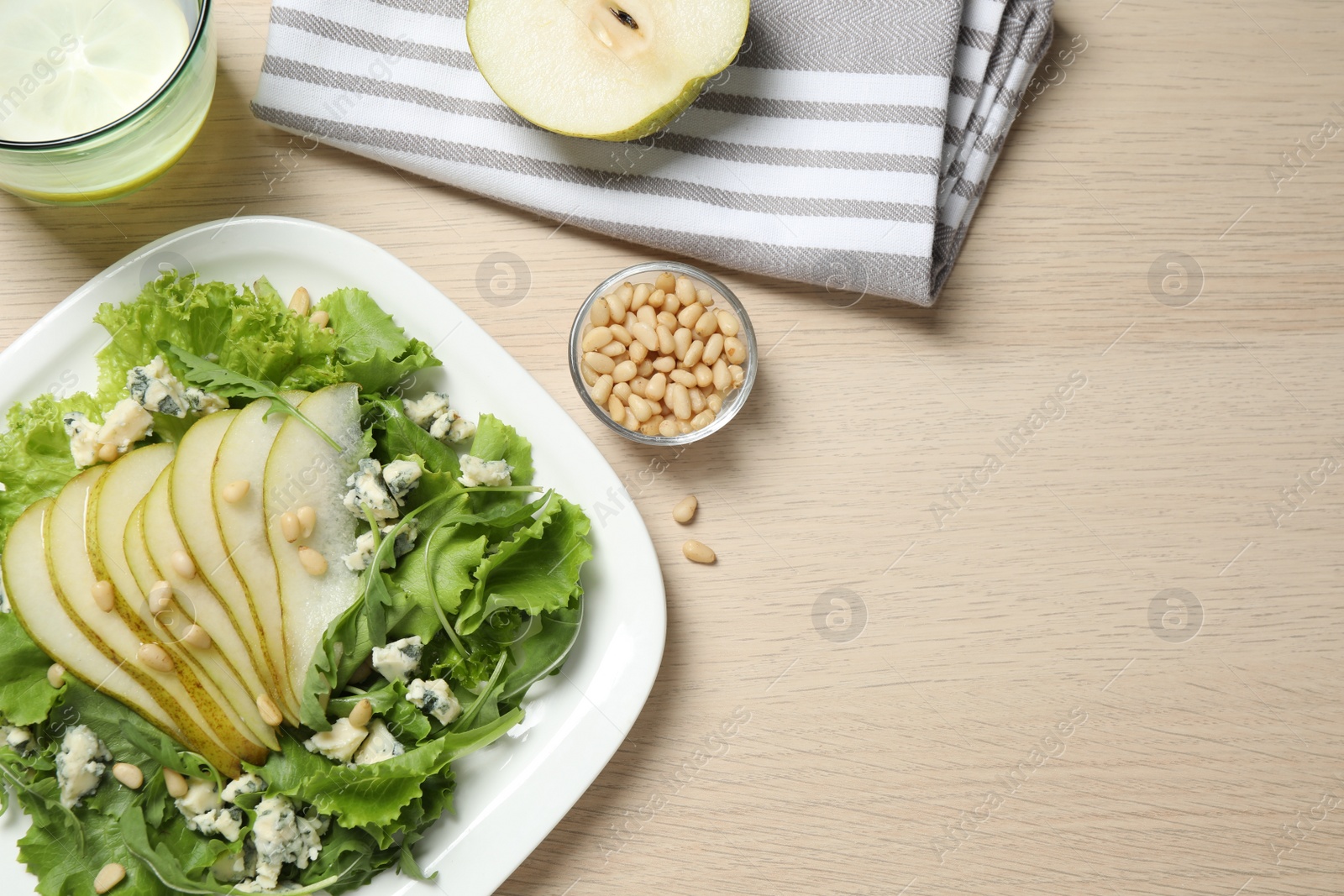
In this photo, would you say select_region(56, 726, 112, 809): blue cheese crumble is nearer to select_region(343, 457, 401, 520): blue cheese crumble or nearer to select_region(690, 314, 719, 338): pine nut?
select_region(343, 457, 401, 520): blue cheese crumble

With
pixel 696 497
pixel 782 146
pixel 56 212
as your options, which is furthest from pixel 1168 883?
pixel 56 212

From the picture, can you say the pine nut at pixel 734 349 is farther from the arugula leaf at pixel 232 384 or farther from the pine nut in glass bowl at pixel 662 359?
the arugula leaf at pixel 232 384

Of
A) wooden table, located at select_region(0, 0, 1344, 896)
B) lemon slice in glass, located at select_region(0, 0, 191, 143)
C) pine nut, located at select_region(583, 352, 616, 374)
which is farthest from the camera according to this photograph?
wooden table, located at select_region(0, 0, 1344, 896)

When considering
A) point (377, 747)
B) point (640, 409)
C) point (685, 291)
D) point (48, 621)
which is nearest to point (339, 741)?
point (377, 747)

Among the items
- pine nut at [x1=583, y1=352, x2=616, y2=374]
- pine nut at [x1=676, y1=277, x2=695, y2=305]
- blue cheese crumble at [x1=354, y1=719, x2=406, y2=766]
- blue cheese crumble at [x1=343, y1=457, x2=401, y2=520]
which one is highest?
pine nut at [x1=676, y1=277, x2=695, y2=305]

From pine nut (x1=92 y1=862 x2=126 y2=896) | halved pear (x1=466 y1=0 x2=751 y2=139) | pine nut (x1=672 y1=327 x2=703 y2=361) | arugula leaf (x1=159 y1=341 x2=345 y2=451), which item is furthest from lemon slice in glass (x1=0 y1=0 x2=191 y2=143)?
pine nut (x1=92 y1=862 x2=126 y2=896)

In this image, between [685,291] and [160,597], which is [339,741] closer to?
[160,597]
